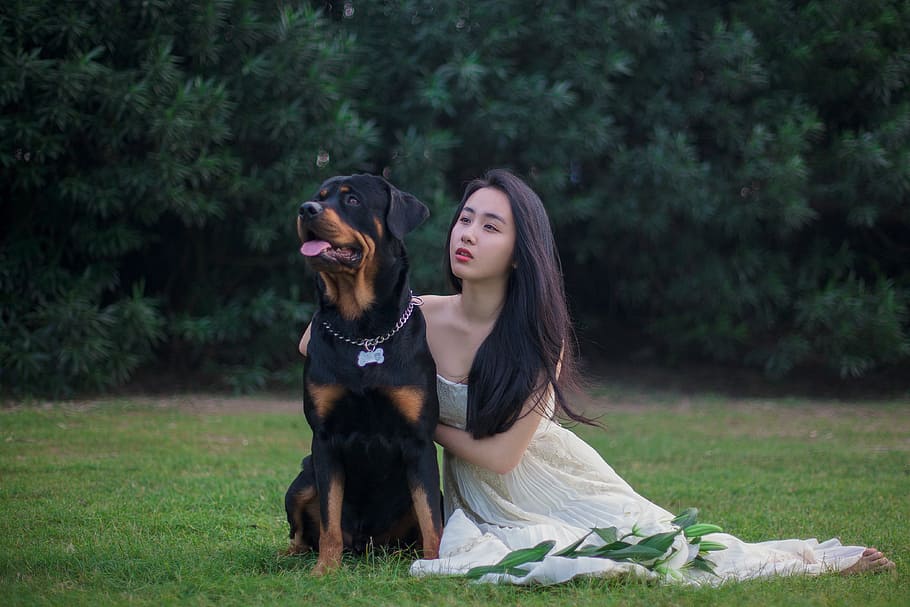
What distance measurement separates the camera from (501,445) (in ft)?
11.5

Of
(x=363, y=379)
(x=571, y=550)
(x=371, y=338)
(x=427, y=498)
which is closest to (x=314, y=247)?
(x=371, y=338)

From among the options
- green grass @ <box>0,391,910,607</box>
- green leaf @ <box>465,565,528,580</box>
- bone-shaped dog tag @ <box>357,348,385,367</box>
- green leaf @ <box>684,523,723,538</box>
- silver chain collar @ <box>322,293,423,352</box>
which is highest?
silver chain collar @ <box>322,293,423,352</box>

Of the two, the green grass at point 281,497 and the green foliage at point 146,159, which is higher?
the green foliage at point 146,159

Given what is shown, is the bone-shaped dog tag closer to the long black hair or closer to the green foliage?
the long black hair

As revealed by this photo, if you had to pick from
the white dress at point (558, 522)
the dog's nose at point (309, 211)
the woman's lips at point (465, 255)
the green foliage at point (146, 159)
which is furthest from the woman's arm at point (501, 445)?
the green foliage at point (146, 159)

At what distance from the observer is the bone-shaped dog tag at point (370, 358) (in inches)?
126

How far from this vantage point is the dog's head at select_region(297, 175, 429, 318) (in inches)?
128

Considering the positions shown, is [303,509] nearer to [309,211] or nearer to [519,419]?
[519,419]

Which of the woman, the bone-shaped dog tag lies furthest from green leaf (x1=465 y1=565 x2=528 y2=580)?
the bone-shaped dog tag

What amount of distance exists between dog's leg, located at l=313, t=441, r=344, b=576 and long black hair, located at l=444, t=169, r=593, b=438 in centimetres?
56

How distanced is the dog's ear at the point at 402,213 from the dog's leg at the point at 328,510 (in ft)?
2.68

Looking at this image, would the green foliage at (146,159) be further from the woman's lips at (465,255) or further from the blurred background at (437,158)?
the woman's lips at (465,255)

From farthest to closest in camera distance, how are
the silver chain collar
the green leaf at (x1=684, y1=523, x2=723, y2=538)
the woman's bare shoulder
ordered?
the woman's bare shoulder → the green leaf at (x1=684, y1=523, x2=723, y2=538) → the silver chain collar

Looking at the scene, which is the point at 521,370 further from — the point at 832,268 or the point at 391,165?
the point at 832,268
